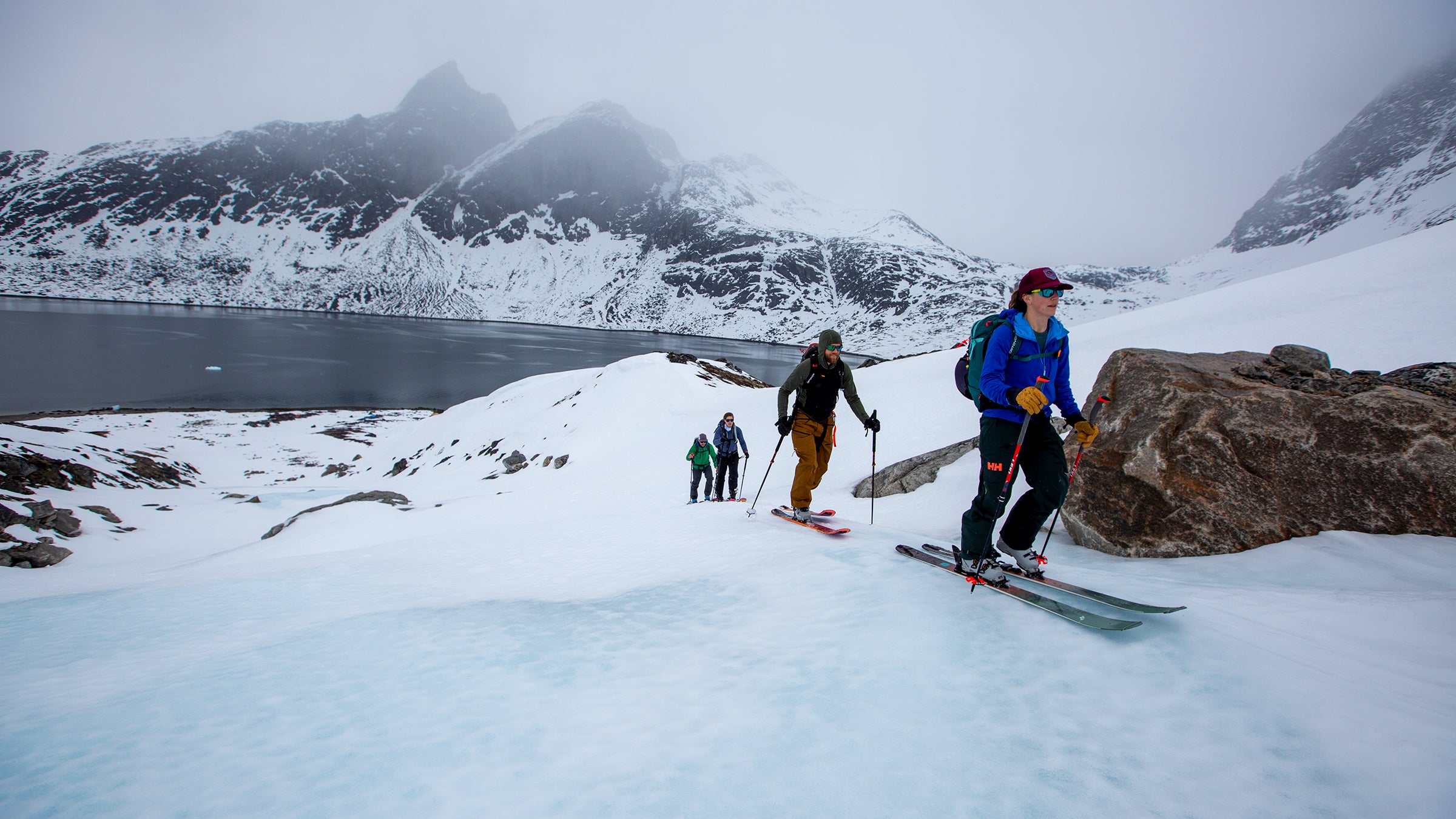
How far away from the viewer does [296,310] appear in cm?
19325

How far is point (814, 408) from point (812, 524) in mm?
1451

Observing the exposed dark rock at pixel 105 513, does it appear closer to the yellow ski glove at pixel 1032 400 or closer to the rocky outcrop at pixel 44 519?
the rocky outcrop at pixel 44 519

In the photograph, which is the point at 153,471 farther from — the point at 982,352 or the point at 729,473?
the point at 982,352

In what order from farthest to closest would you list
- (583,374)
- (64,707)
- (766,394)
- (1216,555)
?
(583,374)
(766,394)
(1216,555)
(64,707)

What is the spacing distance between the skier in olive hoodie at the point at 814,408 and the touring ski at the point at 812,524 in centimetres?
11

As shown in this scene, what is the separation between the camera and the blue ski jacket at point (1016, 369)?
13.8ft

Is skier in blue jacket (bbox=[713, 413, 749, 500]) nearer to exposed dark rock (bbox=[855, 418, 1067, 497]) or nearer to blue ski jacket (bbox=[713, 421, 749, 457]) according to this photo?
blue ski jacket (bbox=[713, 421, 749, 457])

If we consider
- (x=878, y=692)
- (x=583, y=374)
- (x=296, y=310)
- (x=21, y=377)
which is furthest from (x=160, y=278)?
(x=878, y=692)

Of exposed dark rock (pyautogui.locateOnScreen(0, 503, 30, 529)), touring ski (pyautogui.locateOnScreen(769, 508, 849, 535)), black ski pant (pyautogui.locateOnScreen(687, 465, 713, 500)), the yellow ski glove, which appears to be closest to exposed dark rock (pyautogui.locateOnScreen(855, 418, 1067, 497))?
touring ski (pyautogui.locateOnScreen(769, 508, 849, 535))

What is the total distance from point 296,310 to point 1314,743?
246670mm

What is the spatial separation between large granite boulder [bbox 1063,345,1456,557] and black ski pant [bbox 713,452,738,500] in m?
8.03

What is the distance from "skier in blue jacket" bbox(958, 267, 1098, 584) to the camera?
4.21 metres

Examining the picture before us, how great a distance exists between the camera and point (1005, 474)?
4289 mm

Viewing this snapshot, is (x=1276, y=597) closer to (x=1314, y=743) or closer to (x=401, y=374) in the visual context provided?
(x=1314, y=743)
